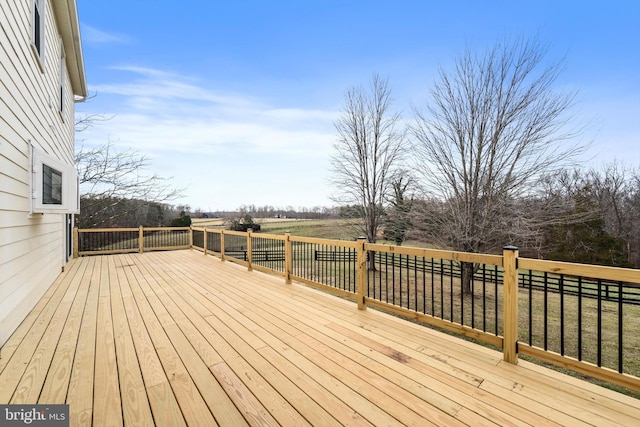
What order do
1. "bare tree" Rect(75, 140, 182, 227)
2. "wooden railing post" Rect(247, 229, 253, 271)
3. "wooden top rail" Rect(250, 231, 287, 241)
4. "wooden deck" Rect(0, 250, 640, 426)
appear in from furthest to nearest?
"bare tree" Rect(75, 140, 182, 227)
"wooden railing post" Rect(247, 229, 253, 271)
"wooden top rail" Rect(250, 231, 287, 241)
"wooden deck" Rect(0, 250, 640, 426)

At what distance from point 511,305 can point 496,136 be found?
541 centimetres

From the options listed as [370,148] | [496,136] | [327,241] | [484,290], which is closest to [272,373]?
[484,290]

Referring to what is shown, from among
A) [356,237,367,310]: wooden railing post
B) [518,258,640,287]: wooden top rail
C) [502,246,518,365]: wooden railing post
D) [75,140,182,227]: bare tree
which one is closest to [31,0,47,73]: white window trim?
[356,237,367,310]: wooden railing post

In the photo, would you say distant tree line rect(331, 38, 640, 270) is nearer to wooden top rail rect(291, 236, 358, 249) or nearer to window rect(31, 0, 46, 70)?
wooden top rail rect(291, 236, 358, 249)

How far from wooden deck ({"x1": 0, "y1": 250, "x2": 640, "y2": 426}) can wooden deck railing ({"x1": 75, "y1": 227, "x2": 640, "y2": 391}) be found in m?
0.19

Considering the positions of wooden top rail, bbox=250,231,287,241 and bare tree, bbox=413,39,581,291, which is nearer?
wooden top rail, bbox=250,231,287,241

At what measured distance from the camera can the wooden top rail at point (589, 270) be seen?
1.72 meters

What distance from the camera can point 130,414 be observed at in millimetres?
1634

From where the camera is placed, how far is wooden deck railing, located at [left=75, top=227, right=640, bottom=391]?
6.70 ft

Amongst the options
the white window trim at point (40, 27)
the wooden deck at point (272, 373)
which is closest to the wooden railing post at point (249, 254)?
the wooden deck at point (272, 373)

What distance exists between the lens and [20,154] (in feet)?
10.0

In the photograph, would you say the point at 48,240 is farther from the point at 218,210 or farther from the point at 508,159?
the point at 218,210

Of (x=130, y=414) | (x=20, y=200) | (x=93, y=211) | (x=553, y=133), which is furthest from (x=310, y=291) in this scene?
(x=93, y=211)

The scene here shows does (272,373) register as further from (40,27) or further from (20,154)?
(40,27)
